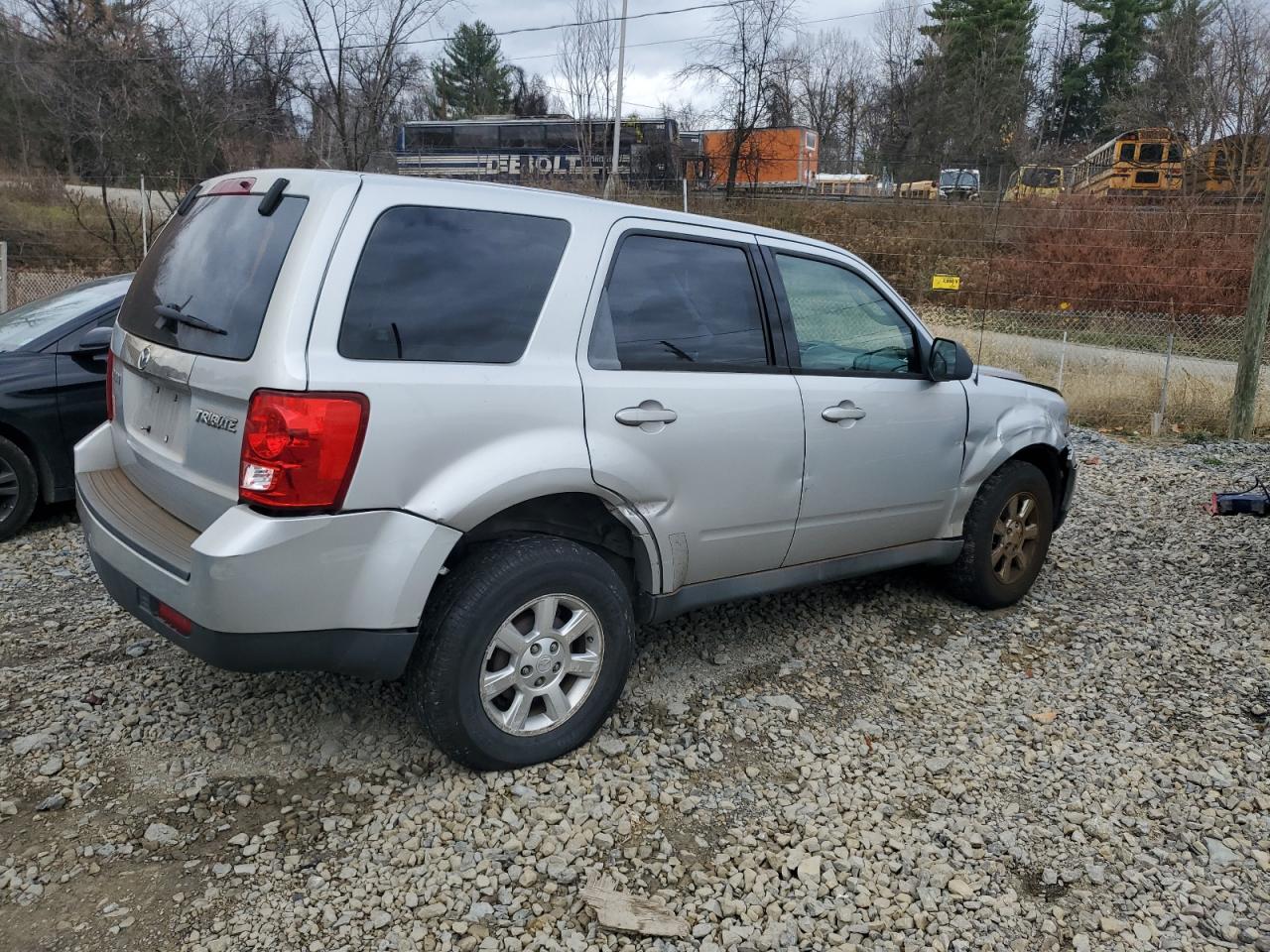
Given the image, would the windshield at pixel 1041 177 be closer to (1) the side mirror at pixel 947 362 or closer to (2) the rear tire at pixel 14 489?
A: (1) the side mirror at pixel 947 362

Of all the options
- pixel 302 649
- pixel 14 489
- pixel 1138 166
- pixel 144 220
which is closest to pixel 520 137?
pixel 144 220

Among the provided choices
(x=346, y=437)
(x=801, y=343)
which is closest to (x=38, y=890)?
(x=346, y=437)

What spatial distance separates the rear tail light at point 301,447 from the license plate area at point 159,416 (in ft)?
1.58

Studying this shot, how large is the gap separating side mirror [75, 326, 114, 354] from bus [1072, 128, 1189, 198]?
2106 centimetres

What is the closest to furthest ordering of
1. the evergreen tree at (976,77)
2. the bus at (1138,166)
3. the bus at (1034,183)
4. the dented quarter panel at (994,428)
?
the dented quarter panel at (994,428) → the bus at (1034,183) → the bus at (1138,166) → the evergreen tree at (976,77)

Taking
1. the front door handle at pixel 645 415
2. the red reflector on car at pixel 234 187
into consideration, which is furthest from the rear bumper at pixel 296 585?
the red reflector on car at pixel 234 187

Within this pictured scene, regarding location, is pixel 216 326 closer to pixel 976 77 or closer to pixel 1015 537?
pixel 1015 537

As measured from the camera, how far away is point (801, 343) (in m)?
3.81

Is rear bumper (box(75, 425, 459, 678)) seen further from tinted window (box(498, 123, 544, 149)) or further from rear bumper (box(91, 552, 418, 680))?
tinted window (box(498, 123, 544, 149))

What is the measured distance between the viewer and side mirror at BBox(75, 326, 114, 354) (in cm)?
518

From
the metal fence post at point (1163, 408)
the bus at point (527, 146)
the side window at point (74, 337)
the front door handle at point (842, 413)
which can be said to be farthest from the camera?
the bus at point (527, 146)

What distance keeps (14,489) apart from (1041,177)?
2215 cm

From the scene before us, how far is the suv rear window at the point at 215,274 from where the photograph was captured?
271 cm

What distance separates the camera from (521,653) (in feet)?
9.89
